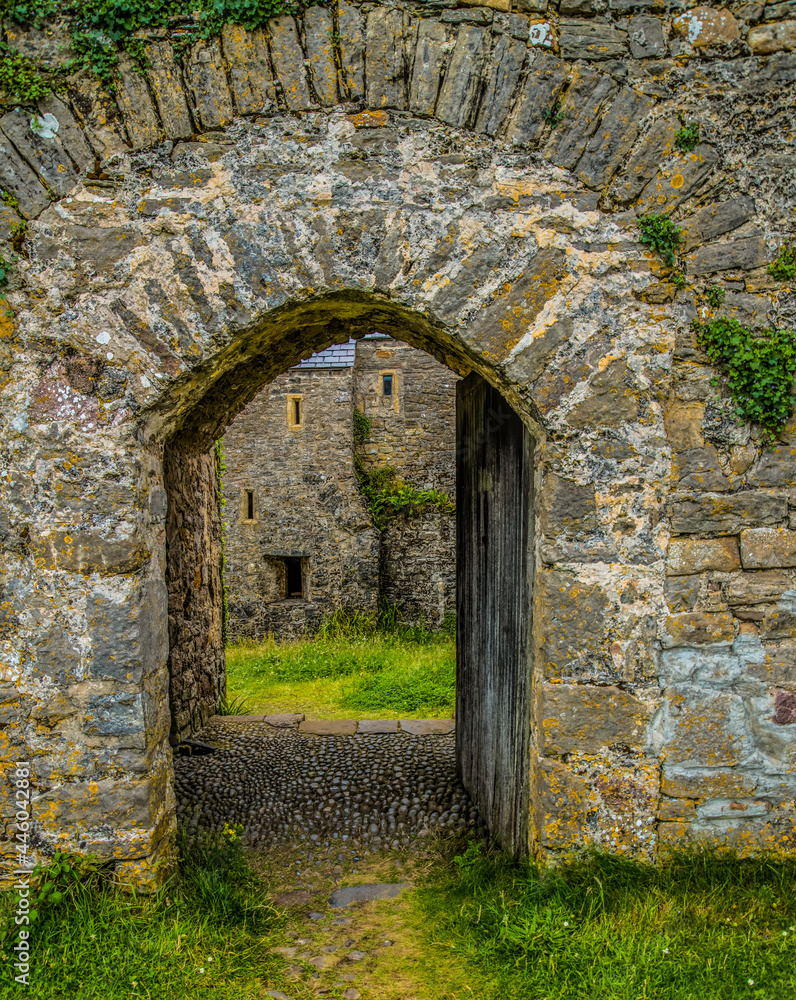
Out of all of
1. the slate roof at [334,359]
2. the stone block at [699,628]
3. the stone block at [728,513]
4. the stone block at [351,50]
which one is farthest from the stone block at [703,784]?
the slate roof at [334,359]

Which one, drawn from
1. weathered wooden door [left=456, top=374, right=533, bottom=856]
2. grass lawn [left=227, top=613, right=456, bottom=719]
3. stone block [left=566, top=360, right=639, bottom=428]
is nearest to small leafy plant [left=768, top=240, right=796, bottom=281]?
stone block [left=566, top=360, right=639, bottom=428]

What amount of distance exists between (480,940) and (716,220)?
3.18 metres

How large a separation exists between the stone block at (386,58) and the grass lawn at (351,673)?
545 cm

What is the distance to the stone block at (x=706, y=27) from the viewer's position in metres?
2.56

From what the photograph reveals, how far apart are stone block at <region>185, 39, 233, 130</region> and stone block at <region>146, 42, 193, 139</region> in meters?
0.05

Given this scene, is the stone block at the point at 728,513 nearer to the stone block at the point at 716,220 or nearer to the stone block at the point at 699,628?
the stone block at the point at 699,628

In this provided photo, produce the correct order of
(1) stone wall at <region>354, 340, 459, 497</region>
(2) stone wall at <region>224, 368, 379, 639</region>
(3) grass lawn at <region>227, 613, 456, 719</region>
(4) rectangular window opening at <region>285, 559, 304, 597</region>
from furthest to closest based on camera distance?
(4) rectangular window opening at <region>285, 559, 304, 597</region>
(1) stone wall at <region>354, 340, 459, 497</region>
(2) stone wall at <region>224, 368, 379, 639</region>
(3) grass lawn at <region>227, 613, 456, 719</region>

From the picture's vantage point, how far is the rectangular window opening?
11883 mm

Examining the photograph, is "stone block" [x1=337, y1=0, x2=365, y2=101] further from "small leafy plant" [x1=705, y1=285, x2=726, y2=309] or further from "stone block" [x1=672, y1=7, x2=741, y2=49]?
"small leafy plant" [x1=705, y1=285, x2=726, y2=309]

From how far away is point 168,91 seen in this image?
8.38 ft

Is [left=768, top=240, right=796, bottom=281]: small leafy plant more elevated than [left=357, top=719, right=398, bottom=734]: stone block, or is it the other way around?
[left=768, top=240, right=796, bottom=281]: small leafy plant

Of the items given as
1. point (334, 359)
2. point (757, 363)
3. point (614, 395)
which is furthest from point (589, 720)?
point (334, 359)

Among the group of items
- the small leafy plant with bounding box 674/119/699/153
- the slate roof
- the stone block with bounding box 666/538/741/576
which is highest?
the slate roof

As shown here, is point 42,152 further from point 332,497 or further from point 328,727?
point 332,497
